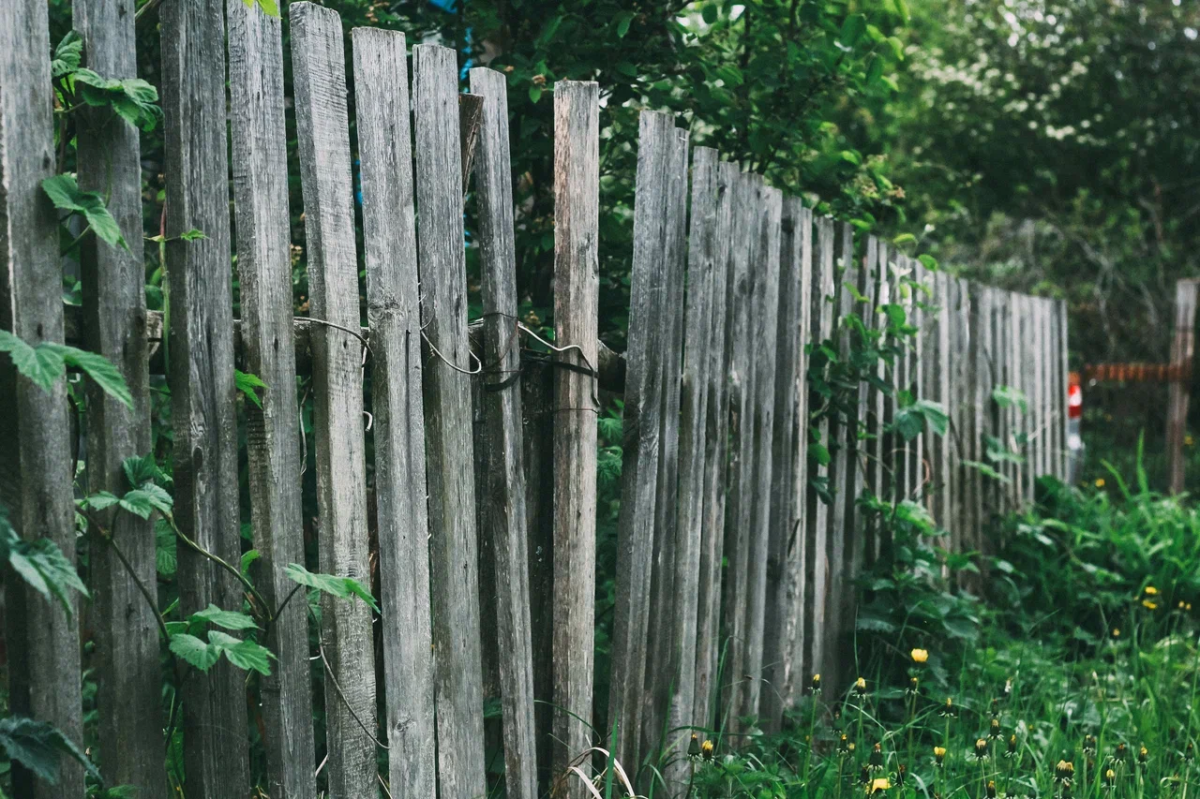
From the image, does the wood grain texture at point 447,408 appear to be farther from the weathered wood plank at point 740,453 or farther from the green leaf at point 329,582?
the weathered wood plank at point 740,453

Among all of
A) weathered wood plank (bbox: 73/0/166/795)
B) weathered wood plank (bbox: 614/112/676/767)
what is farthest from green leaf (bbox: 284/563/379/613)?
weathered wood plank (bbox: 614/112/676/767)

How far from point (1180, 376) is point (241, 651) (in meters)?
7.68

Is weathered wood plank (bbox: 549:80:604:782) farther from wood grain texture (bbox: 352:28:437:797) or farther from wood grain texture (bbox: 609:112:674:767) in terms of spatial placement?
wood grain texture (bbox: 352:28:437:797)

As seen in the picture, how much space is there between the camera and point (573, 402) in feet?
8.30

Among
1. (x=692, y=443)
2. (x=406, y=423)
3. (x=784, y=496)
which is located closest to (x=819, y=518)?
(x=784, y=496)

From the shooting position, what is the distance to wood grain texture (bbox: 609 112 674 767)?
2.70 m

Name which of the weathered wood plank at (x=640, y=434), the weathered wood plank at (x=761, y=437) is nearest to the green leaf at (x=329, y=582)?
the weathered wood plank at (x=640, y=434)

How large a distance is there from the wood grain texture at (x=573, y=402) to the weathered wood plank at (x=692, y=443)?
43 centimetres

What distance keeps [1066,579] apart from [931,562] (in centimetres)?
148

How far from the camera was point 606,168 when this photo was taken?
3.46 meters

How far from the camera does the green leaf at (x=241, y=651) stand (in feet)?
5.41

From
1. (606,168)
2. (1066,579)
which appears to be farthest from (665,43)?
(1066,579)

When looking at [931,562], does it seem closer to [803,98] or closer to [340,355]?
[803,98]

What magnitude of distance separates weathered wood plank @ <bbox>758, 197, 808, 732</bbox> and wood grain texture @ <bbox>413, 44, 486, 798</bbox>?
4.77ft
